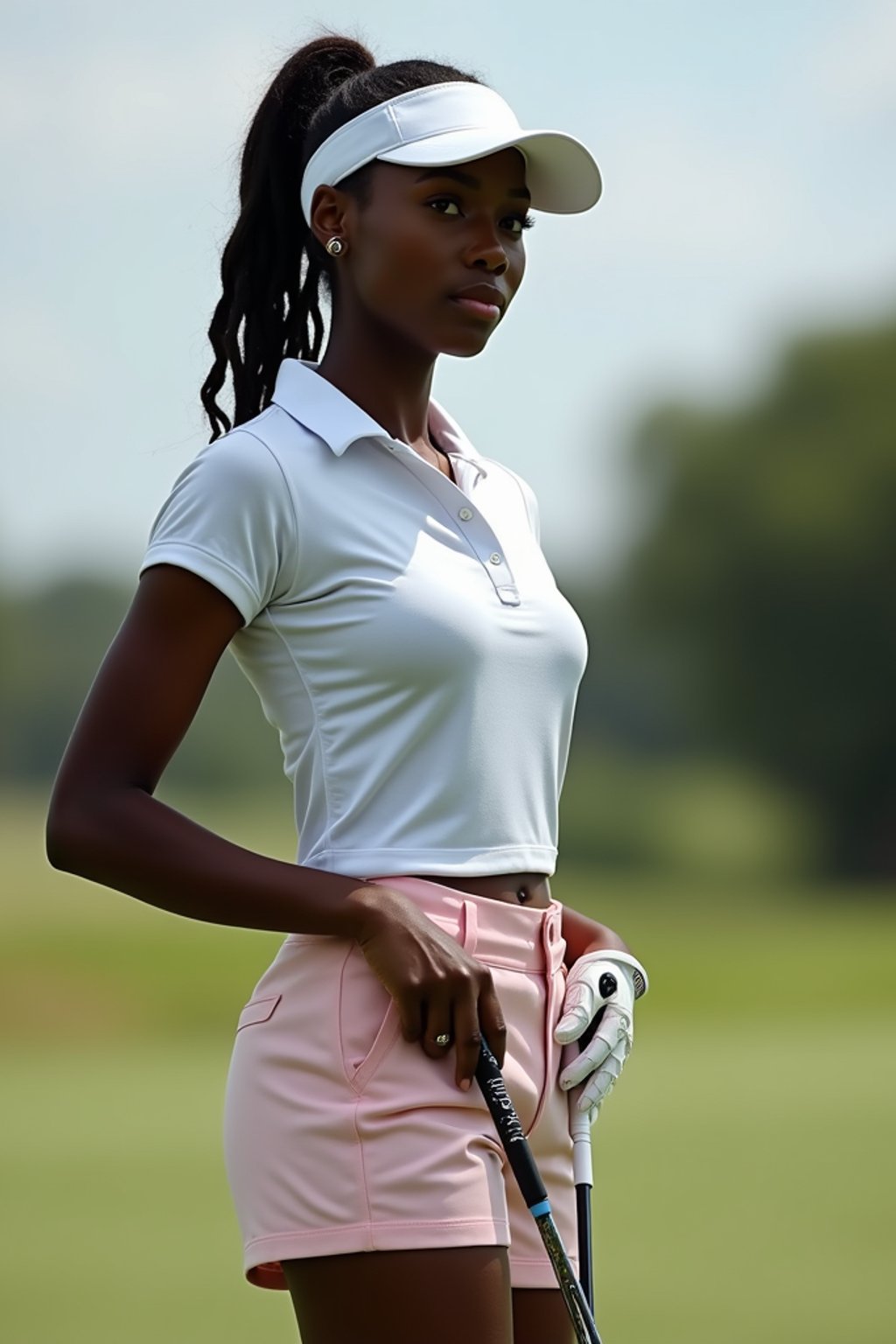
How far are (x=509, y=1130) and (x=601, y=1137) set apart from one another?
6.73 m

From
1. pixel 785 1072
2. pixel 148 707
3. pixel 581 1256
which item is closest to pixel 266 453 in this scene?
pixel 148 707

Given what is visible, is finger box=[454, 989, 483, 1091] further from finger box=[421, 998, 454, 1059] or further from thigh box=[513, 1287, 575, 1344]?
thigh box=[513, 1287, 575, 1344]

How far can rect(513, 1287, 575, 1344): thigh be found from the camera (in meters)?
1.72

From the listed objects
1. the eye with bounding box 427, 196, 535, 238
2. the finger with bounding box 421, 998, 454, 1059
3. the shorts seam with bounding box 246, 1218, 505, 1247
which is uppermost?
the eye with bounding box 427, 196, 535, 238

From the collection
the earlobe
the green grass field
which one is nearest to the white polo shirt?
the earlobe

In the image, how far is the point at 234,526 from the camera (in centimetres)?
162

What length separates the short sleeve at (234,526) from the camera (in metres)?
1.61

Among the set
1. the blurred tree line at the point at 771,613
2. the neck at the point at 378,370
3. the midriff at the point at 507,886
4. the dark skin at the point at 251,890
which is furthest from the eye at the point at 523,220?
the blurred tree line at the point at 771,613

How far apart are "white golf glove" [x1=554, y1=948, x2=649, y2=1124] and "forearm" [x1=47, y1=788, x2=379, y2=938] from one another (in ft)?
0.75

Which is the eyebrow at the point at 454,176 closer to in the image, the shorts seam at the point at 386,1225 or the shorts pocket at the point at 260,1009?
the shorts pocket at the point at 260,1009

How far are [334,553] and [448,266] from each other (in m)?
0.28

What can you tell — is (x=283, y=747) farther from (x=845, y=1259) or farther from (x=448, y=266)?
(x=845, y=1259)

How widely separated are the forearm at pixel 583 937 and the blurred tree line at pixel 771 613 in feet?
69.1

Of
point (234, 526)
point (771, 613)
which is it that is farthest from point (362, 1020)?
point (771, 613)
